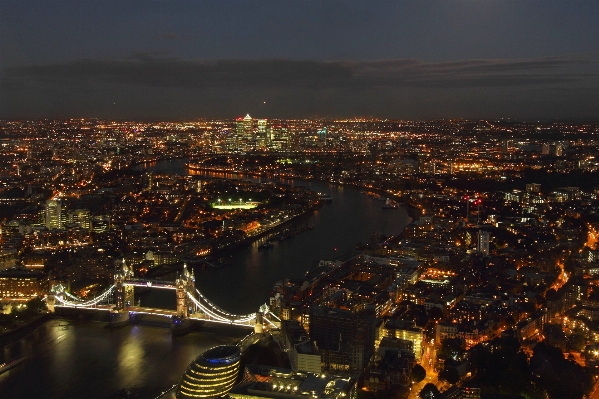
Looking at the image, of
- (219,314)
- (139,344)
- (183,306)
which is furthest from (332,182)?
(139,344)

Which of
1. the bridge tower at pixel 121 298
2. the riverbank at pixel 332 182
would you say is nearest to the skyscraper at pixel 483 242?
the riverbank at pixel 332 182

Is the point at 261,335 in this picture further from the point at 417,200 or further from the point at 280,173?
the point at 280,173

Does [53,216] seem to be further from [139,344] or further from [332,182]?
[332,182]

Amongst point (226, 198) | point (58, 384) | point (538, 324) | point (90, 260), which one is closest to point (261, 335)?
point (58, 384)

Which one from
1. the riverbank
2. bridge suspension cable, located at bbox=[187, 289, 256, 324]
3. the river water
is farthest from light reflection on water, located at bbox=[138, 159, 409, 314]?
the riverbank

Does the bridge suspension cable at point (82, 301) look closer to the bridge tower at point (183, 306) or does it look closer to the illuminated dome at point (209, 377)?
the bridge tower at point (183, 306)

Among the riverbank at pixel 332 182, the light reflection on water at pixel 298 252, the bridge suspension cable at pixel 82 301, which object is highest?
the bridge suspension cable at pixel 82 301
